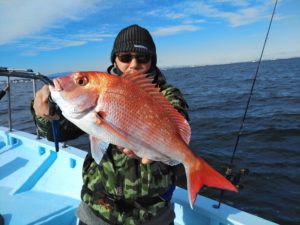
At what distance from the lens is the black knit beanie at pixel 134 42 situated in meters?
2.80

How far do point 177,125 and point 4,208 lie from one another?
3.67 m

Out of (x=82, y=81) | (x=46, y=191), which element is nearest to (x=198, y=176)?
(x=82, y=81)

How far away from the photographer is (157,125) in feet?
6.63

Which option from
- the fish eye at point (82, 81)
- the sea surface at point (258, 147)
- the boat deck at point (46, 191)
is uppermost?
the fish eye at point (82, 81)

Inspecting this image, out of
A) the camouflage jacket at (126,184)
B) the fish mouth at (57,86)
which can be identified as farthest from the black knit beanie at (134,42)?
the fish mouth at (57,86)

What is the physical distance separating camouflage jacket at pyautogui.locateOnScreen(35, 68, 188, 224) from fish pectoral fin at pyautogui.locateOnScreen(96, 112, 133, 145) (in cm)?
67

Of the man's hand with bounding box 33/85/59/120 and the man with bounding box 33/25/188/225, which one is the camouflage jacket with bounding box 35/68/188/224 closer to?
the man with bounding box 33/25/188/225

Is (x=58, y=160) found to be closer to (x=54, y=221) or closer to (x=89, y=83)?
(x=54, y=221)

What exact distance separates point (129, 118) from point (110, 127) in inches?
6.0

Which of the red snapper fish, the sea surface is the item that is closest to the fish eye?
the red snapper fish

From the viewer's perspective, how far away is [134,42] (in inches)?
112

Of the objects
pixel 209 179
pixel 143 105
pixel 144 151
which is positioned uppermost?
pixel 143 105

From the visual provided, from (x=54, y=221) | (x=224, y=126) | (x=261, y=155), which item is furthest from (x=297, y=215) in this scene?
(x=224, y=126)

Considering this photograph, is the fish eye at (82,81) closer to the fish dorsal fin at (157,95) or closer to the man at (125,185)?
the fish dorsal fin at (157,95)
